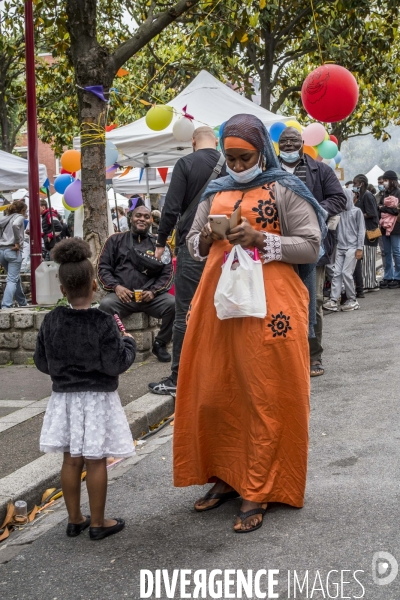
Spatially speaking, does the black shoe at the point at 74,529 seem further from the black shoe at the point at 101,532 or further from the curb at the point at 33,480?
the curb at the point at 33,480

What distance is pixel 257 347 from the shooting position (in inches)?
156

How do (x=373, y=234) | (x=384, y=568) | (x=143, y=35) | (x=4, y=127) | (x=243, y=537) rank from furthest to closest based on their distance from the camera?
(x=4, y=127)
(x=373, y=234)
(x=143, y=35)
(x=243, y=537)
(x=384, y=568)

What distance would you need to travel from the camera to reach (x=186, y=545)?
3.78 m

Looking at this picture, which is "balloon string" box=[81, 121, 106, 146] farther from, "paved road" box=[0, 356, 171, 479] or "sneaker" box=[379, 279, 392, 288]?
"sneaker" box=[379, 279, 392, 288]

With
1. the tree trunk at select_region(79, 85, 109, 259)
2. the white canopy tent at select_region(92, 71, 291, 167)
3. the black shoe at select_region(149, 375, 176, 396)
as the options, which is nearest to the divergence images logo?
the black shoe at select_region(149, 375, 176, 396)

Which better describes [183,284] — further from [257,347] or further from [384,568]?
[384,568]

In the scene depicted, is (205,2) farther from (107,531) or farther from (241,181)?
(107,531)

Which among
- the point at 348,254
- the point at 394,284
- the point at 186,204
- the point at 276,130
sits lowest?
the point at 394,284

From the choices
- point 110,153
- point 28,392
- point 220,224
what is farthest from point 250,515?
point 110,153

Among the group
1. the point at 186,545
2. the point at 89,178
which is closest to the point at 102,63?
the point at 89,178

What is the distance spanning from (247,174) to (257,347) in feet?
2.76

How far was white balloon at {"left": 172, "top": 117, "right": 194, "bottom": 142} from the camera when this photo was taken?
1101cm

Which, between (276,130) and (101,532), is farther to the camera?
(276,130)

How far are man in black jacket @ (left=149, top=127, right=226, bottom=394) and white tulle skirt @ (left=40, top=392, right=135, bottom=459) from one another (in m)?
2.57
